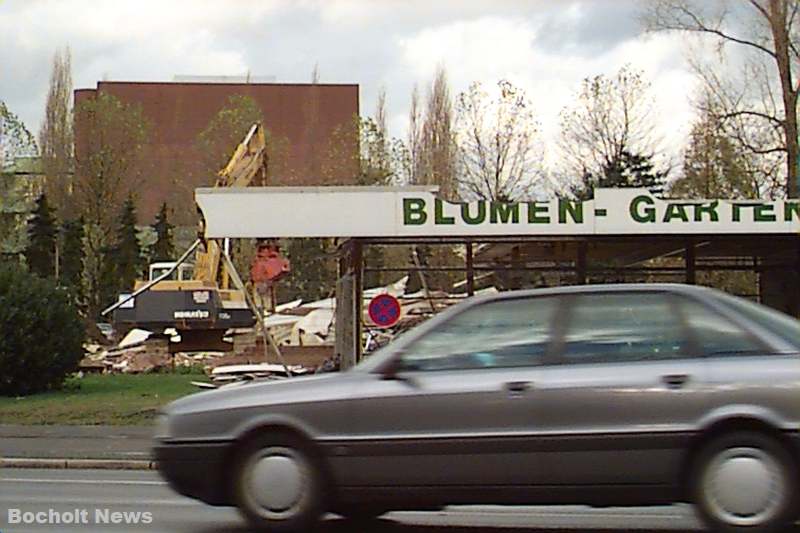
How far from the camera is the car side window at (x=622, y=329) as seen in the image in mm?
8625

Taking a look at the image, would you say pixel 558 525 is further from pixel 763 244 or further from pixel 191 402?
pixel 763 244

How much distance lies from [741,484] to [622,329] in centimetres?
123

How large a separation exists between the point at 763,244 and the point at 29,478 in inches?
667

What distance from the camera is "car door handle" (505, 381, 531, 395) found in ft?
27.9

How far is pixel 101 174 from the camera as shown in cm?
6356

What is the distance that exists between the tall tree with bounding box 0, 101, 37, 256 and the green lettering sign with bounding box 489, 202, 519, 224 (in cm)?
3922

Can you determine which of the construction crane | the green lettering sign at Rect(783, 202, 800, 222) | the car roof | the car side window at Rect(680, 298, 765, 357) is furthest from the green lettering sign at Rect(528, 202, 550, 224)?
the car side window at Rect(680, 298, 765, 357)

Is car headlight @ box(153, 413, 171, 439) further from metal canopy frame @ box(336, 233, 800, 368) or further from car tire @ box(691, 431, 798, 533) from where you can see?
metal canopy frame @ box(336, 233, 800, 368)

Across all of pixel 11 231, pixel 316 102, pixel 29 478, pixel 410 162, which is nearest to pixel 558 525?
pixel 29 478

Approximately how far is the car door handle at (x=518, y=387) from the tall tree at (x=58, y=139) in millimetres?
59267

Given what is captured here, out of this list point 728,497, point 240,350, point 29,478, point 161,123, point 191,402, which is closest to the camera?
point 728,497

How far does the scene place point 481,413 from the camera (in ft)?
27.9

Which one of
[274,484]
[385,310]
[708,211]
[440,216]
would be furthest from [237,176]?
[274,484]

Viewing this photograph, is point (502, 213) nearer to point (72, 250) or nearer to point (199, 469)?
point (199, 469)
